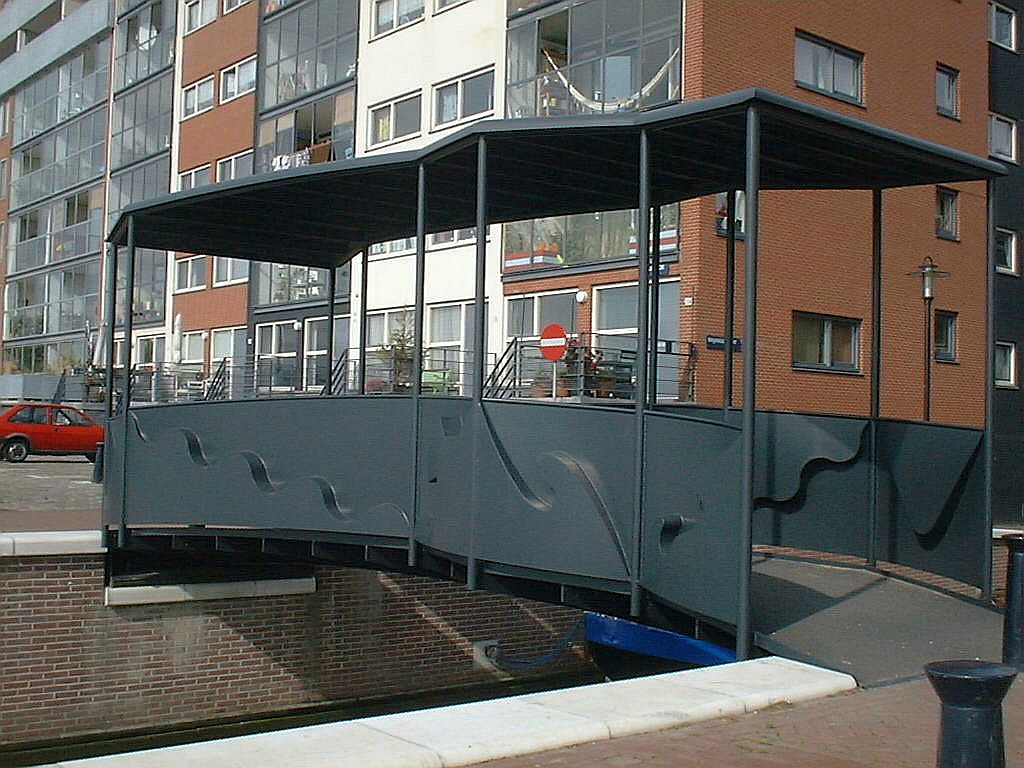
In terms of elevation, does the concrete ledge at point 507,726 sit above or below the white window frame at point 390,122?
below

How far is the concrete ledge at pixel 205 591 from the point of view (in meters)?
15.9

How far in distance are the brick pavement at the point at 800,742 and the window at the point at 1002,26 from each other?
88.6 ft

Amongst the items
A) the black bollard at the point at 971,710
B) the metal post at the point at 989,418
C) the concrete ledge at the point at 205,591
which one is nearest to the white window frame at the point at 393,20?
the concrete ledge at the point at 205,591

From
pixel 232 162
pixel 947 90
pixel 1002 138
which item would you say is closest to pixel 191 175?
pixel 232 162

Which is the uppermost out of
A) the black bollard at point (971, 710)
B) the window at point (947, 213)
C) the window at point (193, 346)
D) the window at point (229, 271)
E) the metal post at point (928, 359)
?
the window at point (947, 213)

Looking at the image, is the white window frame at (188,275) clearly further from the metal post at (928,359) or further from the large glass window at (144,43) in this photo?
the metal post at (928,359)

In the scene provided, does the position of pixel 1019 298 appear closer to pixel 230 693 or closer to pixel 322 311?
pixel 322 311

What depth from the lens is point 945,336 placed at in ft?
94.1

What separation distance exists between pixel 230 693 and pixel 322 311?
53.7 ft

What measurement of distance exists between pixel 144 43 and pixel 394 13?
17.2 meters

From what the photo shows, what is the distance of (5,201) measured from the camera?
5653 cm

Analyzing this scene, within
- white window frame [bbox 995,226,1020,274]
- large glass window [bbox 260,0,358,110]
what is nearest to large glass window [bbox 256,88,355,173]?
large glass window [bbox 260,0,358,110]

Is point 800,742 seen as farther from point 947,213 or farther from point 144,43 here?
point 144,43

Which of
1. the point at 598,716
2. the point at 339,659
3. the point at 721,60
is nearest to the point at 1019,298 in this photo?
the point at 721,60
